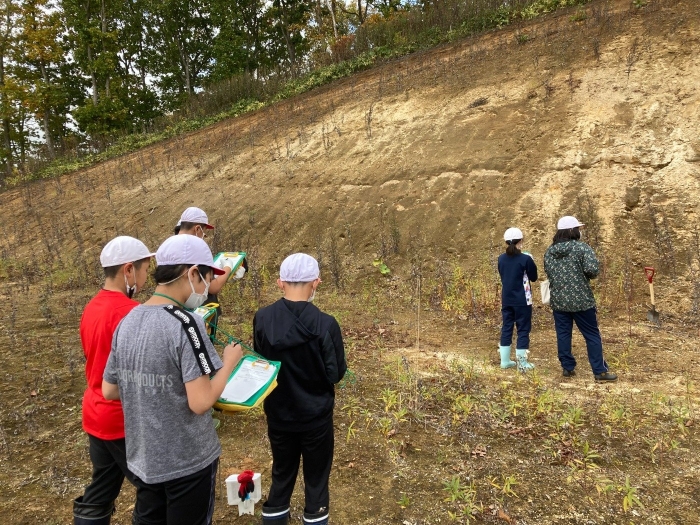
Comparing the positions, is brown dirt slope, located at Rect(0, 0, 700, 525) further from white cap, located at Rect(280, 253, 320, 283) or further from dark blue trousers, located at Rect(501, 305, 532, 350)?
white cap, located at Rect(280, 253, 320, 283)

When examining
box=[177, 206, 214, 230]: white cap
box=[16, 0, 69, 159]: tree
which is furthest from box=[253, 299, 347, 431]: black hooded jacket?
box=[16, 0, 69, 159]: tree

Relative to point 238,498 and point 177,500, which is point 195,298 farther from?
point 238,498

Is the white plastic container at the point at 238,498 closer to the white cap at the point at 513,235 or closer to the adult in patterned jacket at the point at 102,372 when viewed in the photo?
the adult in patterned jacket at the point at 102,372

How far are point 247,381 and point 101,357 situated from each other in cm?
78

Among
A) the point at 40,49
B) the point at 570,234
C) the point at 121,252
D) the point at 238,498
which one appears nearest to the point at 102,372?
the point at 121,252

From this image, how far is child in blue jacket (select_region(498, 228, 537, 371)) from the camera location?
5500mm

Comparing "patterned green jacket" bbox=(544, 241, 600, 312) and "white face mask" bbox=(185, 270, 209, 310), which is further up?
"white face mask" bbox=(185, 270, 209, 310)

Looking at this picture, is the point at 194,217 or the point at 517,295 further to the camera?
the point at 517,295

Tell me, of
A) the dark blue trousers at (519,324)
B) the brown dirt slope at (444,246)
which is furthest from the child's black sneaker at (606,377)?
the dark blue trousers at (519,324)

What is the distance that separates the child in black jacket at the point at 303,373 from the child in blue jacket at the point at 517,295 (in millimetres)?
3514

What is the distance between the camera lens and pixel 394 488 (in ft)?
11.1

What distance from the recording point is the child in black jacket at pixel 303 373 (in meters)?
2.54

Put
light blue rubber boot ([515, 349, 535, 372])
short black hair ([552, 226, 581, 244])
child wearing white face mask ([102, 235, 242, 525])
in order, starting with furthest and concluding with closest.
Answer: light blue rubber boot ([515, 349, 535, 372]) → short black hair ([552, 226, 581, 244]) → child wearing white face mask ([102, 235, 242, 525])

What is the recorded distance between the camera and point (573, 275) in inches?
204
